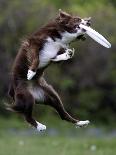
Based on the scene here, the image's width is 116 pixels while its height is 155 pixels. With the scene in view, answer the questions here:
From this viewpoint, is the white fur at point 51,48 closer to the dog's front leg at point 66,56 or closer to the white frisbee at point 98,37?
the dog's front leg at point 66,56

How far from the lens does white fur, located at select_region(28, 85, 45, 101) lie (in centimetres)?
605

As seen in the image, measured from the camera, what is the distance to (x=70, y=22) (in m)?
5.70

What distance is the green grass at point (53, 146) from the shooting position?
14.7 meters

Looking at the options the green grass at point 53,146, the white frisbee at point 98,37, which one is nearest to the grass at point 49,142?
the green grass at point 53,146

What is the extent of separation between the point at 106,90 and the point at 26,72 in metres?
19.6

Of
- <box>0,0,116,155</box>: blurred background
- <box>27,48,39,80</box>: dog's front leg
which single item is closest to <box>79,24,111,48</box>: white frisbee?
<box>27,48,39,80</box>: dog's front leg

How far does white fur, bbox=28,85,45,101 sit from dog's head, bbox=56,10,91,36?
625 mm

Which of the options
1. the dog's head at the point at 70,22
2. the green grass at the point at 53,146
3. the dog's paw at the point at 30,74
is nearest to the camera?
the dog's head at the point at 70,22

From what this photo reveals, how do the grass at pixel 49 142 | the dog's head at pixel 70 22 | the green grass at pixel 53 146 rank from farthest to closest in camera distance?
the grass at pixel 49 142, the green grass at pixel 53 146, the dog's head at pixel 70 22

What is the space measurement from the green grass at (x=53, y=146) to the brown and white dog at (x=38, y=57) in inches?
306

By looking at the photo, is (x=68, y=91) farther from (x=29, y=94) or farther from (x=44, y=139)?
(x=29, y=94)

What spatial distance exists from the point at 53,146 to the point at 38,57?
Result: 10.7 m

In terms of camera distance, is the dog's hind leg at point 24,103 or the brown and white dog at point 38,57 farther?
the dog's hind leg at point 24,103

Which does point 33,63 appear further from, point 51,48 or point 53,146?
point 53,146
